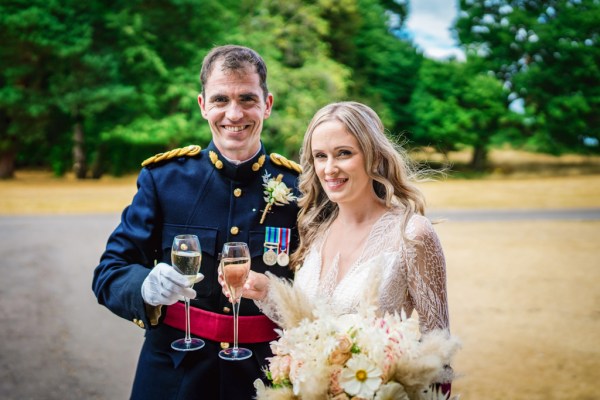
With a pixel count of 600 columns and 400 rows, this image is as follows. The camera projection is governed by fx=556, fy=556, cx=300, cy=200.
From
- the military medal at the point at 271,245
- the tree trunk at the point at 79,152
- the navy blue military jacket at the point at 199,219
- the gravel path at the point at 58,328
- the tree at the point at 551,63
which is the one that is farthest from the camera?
the tree at the point at 551,63

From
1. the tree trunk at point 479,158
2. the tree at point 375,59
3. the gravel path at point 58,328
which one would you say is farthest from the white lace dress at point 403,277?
the tree trunk at point 479,158

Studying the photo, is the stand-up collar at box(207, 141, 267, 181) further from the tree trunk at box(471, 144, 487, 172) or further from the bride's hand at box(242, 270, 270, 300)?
the tree trunk at box(471, 144, 487, 172)

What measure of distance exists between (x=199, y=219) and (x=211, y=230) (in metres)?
0.08

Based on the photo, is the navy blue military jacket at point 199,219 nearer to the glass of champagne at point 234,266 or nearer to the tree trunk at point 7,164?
the glass of champagne at point 234,266

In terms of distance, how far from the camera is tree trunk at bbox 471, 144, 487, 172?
31859 millimetres

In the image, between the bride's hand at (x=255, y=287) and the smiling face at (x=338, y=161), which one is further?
the smiling face at (x=338, y=161)

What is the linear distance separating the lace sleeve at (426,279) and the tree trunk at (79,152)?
80.4 ft

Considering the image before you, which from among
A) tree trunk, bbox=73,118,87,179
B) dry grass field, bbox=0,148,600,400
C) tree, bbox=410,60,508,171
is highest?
tree, bbox=410,60,508,171

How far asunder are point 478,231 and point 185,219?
11.9m

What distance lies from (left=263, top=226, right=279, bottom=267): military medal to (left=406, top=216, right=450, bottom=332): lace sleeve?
0.61 m

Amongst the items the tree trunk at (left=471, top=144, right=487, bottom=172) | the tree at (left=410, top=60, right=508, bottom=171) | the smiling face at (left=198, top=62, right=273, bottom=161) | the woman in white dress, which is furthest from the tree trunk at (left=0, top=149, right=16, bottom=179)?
the woman in white dress

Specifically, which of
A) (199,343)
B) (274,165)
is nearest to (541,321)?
(274,165)

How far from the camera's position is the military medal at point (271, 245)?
2.54 meters

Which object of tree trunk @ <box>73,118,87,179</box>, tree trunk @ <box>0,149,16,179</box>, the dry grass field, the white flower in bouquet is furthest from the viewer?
tree trunk @ <box>73,118,87,179</box>
